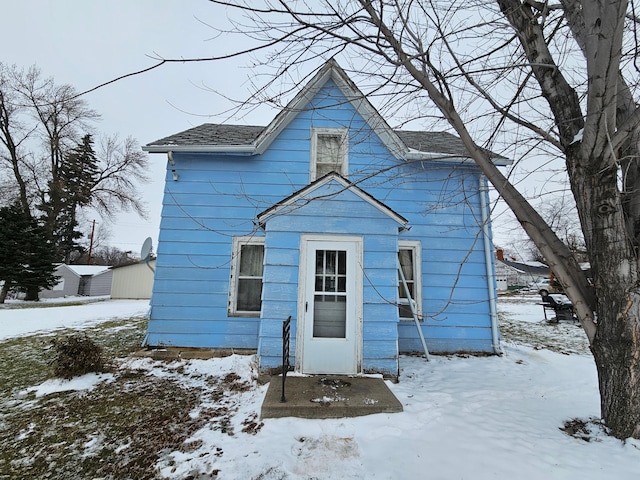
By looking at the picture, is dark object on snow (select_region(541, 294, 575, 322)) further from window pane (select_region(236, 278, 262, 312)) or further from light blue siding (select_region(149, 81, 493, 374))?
window pane (select_region(236, 278, 262, 312))

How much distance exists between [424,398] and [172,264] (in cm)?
516

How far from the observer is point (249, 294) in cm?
611

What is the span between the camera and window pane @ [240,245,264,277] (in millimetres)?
6145

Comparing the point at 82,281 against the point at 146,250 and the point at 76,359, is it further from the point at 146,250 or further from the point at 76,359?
the point at 76,359

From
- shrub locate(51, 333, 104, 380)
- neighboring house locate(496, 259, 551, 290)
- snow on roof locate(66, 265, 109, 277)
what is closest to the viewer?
shrub locate(51, 333, 104, 380)

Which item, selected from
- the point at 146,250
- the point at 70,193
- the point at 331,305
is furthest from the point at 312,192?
the point at 70,193

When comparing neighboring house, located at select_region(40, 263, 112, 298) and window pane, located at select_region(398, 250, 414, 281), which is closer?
window pane, located at select_region(398, 250, 414, 281)

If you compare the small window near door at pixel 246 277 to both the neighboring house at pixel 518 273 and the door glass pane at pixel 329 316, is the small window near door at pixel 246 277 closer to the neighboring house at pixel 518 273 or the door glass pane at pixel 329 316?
the door glass pane at pixel 329 316

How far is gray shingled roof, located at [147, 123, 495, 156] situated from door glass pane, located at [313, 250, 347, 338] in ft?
10.8

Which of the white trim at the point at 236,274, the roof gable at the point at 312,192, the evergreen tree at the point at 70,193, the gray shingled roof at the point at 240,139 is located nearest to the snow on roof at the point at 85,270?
the evergreen tree at the point at 70,193

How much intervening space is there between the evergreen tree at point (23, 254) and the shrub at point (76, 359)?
19.6m

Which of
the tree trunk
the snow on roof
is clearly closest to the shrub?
the tree trunk

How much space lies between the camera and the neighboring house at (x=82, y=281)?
26.2 m

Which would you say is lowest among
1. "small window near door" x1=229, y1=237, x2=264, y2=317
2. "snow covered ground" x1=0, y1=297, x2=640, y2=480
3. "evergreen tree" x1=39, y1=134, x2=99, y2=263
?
"snow covered ground" x1=0, y1=297, x2=640, y2=480
